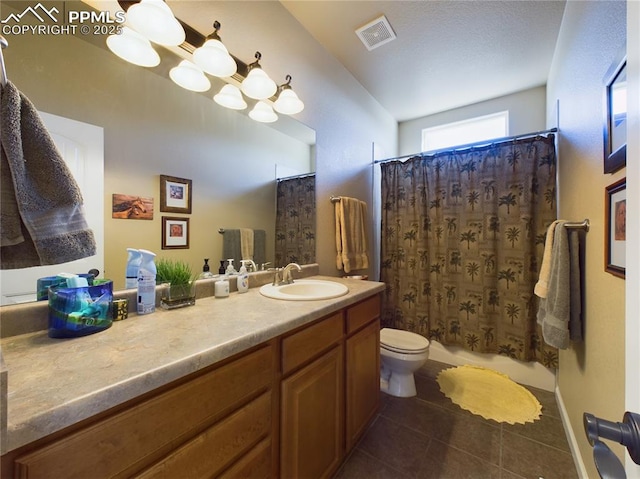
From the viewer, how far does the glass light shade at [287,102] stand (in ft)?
5.27

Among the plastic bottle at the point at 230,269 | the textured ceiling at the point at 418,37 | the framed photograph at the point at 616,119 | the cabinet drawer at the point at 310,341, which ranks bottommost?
the cabinet drawer at the point at 310,341

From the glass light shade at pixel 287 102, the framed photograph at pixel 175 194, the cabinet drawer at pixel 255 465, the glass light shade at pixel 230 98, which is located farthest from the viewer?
the glass light shade at pixel 287 102

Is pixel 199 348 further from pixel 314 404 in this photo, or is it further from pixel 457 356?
pixel 457 356

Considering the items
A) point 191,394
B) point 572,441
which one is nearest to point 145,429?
point 191,394

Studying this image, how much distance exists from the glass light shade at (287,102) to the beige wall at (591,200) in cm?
143

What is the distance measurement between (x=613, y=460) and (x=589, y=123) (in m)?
1.52

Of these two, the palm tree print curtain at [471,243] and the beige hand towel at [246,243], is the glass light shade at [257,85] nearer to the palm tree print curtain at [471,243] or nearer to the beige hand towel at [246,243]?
the beige hand towel at [246,243]

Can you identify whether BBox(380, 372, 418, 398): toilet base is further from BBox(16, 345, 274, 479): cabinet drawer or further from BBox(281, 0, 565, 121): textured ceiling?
BBox(281, 0, 565, 121): textured ceiling

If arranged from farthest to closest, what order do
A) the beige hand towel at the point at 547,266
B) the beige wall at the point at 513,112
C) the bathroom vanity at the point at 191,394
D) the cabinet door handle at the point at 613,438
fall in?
1. the beige wall at the point at 513,112
2. the beige hand towel at the point at 547,266
3. the bathroom vanity at the point at 191,394
4. the cabinet door handle at the point at 613,438

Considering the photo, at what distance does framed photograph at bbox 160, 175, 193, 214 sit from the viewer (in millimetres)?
1146

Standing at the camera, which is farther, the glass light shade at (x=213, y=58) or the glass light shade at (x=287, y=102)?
the glass light shade at (x=287, y=102)

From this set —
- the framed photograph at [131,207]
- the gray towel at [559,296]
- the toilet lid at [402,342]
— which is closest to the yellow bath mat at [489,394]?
the toilet lid at [402,342]

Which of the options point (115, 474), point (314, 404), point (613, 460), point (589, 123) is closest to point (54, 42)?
point (115, 474)

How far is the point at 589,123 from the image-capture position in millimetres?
1245
